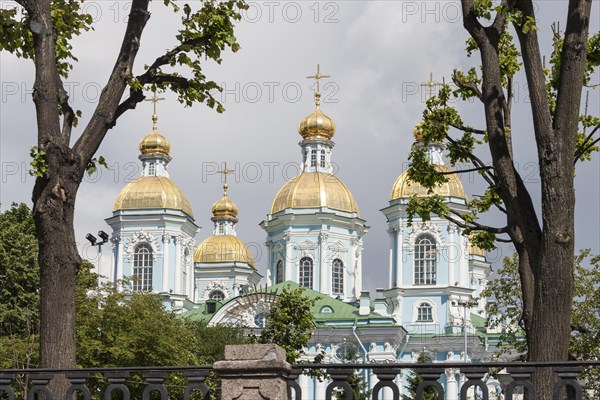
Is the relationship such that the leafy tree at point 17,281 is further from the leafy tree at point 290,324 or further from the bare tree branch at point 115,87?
the bare tree branch at point 115,87

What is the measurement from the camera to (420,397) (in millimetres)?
9398

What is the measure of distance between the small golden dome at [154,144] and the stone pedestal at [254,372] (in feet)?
225

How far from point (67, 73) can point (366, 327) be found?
53.6 m

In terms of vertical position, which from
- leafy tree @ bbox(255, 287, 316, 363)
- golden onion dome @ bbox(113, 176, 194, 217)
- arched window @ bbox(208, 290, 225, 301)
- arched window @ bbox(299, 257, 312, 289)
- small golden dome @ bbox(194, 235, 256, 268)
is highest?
golden onion dome @ bbox(113, 176, 194, 217)

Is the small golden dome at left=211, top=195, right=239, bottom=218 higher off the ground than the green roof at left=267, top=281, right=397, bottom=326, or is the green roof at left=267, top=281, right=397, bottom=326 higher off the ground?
the small golden dome at left=211, top=195, right=239, bottom=218

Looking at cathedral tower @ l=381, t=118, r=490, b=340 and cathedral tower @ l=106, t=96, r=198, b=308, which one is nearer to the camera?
cathedral tower @ l=381, t=118, r=490, b=340

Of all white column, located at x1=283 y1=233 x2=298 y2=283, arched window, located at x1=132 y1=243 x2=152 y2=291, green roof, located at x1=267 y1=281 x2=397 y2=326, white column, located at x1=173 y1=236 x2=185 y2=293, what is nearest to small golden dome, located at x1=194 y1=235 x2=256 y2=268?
white column, located at x1=173 y1=236 x2=185 y2=293

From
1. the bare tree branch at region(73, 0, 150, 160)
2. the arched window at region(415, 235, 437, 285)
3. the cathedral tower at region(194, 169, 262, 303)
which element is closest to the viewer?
the bare tree branch at region(73, 0, 150, 160)

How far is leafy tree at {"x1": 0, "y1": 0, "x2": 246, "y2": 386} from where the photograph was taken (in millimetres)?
11484

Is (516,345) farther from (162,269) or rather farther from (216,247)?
(216,247)

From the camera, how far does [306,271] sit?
7456 centimetres

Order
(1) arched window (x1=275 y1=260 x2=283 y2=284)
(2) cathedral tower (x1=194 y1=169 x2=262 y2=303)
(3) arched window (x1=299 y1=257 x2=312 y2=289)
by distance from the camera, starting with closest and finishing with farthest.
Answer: (3) arched window (x1=299 y1=257 x2=312 y2=289)
(1) arched window (x1=275 y1=260 x2=283 y2=284)
(2) cathedral tower (x1=194 y1=169 x2=262 y2=303)

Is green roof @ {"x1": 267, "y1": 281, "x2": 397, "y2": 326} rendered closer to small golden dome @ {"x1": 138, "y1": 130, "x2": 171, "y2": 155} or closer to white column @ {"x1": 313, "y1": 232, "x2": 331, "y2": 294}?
white column @ {"x1": 313, "y1": 232, "x2": 331, "y2": 294}

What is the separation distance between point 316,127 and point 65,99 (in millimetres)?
64889
